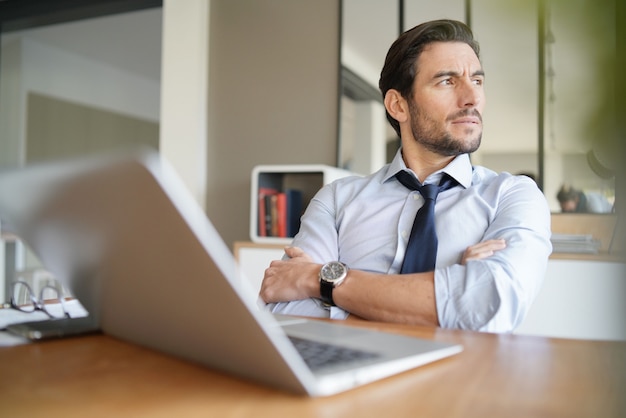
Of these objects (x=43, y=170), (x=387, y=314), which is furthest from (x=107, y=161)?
(x=387, y=314)

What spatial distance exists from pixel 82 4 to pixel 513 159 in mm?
3708

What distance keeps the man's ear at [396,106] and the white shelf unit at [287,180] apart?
4.65 ft

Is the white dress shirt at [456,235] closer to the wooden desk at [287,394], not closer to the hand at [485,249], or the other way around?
the hand at [485,249]

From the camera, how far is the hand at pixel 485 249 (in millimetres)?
1215

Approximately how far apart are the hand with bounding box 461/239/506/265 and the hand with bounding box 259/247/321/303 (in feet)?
1.13

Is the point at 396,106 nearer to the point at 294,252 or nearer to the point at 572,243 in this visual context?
the point at 294,252

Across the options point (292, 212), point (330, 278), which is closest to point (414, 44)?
point (330, 278)

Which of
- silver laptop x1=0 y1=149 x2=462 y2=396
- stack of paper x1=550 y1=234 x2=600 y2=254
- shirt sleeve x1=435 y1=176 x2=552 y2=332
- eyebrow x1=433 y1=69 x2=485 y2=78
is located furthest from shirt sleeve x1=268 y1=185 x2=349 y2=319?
stack of paper x1=550 y1=234 x2=600 y2=254

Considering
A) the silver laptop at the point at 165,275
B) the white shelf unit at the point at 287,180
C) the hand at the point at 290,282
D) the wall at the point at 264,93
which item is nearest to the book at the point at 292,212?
the white shelf unit at the point at 287,180

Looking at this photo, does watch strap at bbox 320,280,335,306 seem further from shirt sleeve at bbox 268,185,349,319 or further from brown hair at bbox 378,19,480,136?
brown hair at bbox 378,19,480,136

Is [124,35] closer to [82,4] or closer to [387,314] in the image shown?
[82,4]

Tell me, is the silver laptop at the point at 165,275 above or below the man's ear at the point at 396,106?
below

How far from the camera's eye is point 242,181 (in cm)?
394

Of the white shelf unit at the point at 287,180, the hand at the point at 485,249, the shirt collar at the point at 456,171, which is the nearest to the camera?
the hand at the point at 485,249
